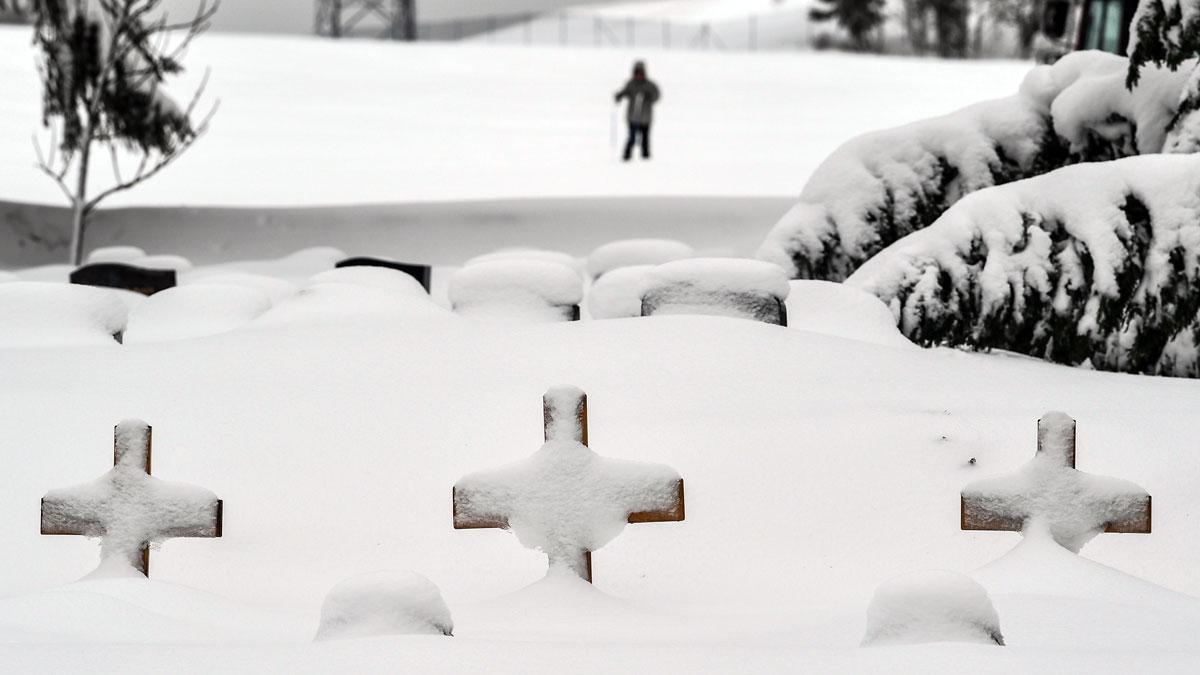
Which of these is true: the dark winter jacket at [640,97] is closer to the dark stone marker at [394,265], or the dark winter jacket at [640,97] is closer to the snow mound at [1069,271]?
the dark stone marker at [394,265]

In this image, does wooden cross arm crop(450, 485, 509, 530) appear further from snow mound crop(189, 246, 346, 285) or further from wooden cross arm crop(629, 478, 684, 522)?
snow mound crop(189, 246, 346, 285)

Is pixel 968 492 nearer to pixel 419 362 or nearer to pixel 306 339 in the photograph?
pixel 419 362

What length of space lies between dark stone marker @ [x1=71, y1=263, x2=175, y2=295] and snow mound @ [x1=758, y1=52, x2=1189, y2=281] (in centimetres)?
459

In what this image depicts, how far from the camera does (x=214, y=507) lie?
162 inches

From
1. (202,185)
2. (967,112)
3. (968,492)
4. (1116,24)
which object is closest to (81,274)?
(967,112)

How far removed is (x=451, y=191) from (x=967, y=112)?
1257 centimetres

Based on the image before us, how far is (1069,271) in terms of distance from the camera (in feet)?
24.0

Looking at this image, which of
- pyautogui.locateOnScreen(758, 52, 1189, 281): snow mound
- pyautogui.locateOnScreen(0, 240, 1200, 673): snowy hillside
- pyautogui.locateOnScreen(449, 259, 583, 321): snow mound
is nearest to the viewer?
pyautogui.locateOnScreen(0, 240, 1200, 673): snowy hillside

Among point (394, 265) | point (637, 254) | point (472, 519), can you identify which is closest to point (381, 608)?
point (472, 519)

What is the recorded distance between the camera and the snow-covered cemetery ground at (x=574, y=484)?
3.17m

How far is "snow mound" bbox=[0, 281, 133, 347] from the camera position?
7.54 metres

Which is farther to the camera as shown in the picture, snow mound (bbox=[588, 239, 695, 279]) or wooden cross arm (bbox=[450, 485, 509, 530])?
snow mound (bbox=[588, 239, 695, 279])

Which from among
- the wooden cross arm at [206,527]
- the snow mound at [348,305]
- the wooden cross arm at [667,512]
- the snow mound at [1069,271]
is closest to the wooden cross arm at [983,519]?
the wooden cross arm at [667,512]

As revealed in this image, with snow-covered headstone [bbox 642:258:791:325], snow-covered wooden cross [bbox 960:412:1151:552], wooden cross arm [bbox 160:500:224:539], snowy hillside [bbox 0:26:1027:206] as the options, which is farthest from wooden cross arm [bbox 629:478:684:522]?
snowy hillside [bbox 0:26:1027:206]
